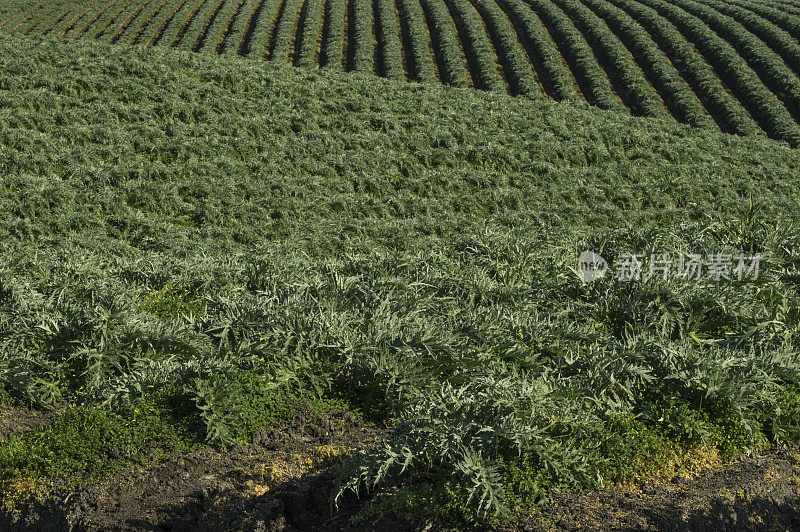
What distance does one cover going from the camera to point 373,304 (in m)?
6.37

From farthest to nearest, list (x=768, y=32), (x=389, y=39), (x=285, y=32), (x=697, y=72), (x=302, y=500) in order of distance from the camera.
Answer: (x=285, y=32)
(x=389, y=39)
(x=768, y=32)
(x=697, y=72)
(x=302, y=500)

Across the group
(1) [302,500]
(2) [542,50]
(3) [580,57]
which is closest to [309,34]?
(2) [542,50]

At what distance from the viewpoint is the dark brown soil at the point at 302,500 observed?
3783 mm

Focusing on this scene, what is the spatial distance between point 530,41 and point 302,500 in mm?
28824

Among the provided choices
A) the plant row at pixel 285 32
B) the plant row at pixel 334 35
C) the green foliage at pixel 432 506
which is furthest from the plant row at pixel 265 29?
the green foliage at pixel 432 506

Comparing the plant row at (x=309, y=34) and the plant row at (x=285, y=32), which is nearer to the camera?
the plant row at (x=309, y=34)

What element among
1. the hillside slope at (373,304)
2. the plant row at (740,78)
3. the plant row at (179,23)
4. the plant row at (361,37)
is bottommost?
the plant row at (740,78)

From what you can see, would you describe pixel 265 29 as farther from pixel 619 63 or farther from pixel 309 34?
pixel 619 63

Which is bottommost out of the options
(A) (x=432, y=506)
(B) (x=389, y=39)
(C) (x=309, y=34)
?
(B) (x=389, y=39)

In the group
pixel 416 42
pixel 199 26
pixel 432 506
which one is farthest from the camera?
pixel 199 26

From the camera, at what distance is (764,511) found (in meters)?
3.86

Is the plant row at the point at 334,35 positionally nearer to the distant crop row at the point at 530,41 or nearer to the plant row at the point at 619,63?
the distant crop row at the point at 530,41

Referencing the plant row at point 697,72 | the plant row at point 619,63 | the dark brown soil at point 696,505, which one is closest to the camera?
the dark brown soil at point 696,505

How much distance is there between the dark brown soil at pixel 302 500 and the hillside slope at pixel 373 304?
15 centimetres
